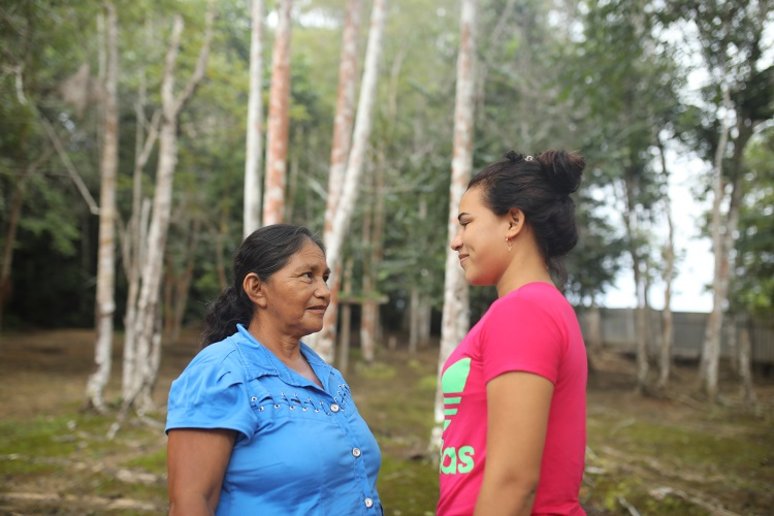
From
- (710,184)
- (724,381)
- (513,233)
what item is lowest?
(724,381)

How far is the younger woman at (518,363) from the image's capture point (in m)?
1.40

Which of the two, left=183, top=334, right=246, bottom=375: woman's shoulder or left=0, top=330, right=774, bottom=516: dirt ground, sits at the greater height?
left=183, top=334, right=246, bottom=375: woman's shoulder

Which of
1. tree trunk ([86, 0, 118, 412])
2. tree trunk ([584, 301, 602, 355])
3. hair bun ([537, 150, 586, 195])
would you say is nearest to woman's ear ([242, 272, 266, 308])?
hair bun ([537, 150, 586, 195])

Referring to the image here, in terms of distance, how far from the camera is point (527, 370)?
1.40 metres

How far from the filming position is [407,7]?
75.5 ft

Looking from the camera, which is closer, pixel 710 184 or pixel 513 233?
pixel 513 233

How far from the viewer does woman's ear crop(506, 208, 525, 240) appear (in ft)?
5.44

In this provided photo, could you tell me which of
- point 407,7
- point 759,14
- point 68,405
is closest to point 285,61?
point 68,405

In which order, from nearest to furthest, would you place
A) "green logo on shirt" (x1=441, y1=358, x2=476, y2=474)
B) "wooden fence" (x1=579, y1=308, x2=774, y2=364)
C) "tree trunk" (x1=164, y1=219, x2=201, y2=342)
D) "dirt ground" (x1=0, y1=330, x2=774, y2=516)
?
"green logo on shirt" (x1=441, y1=358, x2=476, y2=474)
"dirt ground" (x1=0, y1=330, x2=774, y2=516)
"wooden fence" (x1=579, y1=308, x2=774, y2=364)
"tree trunk" (x1=164, y1=219, x2=201, y2=342)

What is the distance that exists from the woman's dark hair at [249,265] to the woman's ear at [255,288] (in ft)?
0.06

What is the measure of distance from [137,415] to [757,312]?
Result: 54.2 feet

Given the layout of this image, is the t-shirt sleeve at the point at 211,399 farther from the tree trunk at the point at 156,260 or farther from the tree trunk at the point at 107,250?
the tree trunk at the point at 107,250

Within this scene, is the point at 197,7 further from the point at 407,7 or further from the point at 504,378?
the point at 407,7

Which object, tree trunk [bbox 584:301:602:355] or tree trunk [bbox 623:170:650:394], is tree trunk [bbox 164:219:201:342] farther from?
tree trunk [bbox 584:301:602:355]
